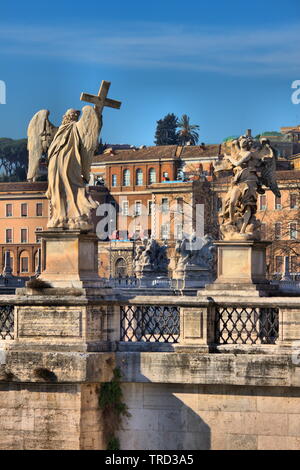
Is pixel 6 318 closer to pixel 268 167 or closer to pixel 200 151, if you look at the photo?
pixel 268 167

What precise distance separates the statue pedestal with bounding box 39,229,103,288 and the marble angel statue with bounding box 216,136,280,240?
15.4ft

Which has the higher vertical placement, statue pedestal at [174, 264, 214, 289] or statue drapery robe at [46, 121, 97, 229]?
statue drapery robe at [46, 121, 97, 229]

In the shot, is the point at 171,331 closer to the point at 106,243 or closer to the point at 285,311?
the point at 285,311

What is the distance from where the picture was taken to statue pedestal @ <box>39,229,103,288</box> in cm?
1614

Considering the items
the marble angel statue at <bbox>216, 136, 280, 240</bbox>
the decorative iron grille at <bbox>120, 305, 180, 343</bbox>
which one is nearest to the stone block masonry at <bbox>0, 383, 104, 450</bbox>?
the decorative iron grille at <bbox>120, 305, 180, 343</bbox>

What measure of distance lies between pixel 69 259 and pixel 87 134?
5.55 ft

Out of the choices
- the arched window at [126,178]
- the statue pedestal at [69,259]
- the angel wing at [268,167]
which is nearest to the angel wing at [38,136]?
the statue pedestal at [69,259]

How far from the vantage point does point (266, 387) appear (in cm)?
1555

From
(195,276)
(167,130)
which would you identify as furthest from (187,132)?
(195,276)

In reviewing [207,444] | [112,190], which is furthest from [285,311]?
[112,190]

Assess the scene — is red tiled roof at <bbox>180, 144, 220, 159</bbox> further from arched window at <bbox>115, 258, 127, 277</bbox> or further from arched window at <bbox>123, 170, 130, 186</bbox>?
arched window at <bbox>115, 258, 127, 277</bbox>

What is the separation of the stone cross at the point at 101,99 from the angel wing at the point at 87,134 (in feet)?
0.85

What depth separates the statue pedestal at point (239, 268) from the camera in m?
20.1

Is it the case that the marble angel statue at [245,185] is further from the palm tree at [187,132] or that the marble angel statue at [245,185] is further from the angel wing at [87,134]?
the palm tree at [187,132]
